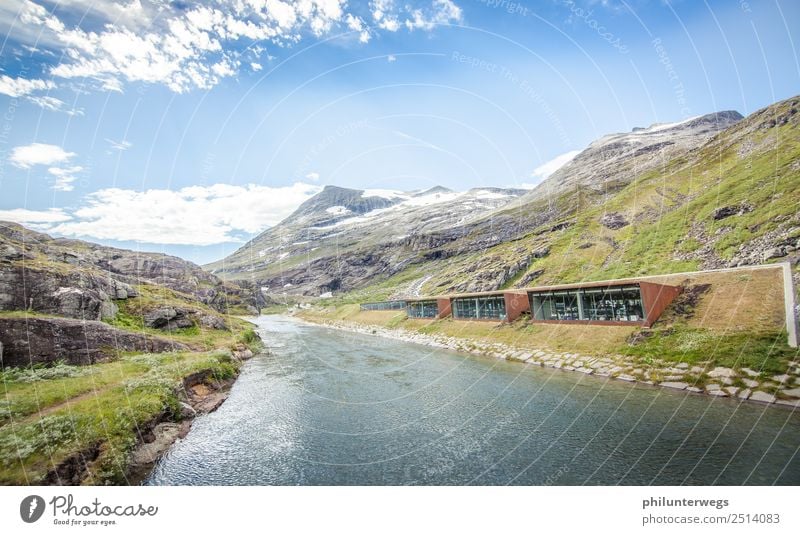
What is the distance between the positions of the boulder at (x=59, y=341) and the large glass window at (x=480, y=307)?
131 ft

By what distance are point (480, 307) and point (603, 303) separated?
19.9 meters

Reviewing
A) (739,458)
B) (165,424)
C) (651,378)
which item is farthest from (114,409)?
(651,378)

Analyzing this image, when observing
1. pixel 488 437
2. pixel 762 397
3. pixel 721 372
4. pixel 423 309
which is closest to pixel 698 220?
pixel 423 309

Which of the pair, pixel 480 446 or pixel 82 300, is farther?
pixel 82 300

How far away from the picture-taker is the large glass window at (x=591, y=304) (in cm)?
3147

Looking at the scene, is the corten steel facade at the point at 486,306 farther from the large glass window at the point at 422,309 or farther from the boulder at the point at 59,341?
the boulder at the point at 59,341

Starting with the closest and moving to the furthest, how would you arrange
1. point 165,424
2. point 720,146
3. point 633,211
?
point 165,424 < point 633,211 < point 720,146

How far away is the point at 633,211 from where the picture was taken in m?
82.9

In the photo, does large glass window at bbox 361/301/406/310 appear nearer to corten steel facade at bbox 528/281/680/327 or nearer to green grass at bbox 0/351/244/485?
corten steel facade at bbox 528/281/680/327

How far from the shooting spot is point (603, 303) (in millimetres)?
34062

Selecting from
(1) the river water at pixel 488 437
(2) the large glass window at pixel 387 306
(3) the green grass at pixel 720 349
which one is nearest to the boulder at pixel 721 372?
(3) the green grass at pixel 720 349

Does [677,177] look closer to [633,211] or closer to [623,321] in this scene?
[633,211]
